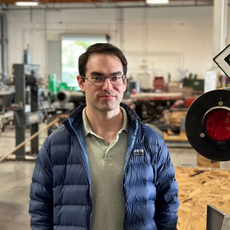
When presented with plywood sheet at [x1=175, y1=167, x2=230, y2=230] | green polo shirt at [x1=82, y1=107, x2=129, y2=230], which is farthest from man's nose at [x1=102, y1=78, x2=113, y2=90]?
plywood sheet at [x1=175, y1=167, x2=230, y2=230]

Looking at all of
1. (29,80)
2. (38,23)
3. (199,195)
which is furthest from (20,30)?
(199,195)

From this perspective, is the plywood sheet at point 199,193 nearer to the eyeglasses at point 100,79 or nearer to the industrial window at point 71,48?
the eyeglasses at point 100,79

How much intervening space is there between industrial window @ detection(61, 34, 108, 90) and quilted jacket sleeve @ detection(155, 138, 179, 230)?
14.8 m

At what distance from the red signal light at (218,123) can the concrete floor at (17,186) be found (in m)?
2.75

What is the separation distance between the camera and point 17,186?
16.5 feet

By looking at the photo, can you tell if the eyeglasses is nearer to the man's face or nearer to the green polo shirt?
the man's face

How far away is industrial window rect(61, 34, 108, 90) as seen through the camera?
16016 millimetres

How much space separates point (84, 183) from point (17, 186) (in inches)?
155

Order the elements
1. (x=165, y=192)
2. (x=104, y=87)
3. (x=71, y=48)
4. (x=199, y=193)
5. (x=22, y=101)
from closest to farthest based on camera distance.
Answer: (x=104, y=87) < (x=165, y=192) < (x=199, y=193) < (x=22, y=101) < (x=71, y=48)

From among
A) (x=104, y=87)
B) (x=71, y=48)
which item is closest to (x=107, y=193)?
(x=104, y=87)

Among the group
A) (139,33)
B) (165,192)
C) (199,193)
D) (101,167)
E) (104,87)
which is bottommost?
(199,193)

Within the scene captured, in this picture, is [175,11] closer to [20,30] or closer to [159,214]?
[20,30]

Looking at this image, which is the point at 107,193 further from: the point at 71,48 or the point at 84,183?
the point at 71,48

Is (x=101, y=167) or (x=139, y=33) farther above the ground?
(x=139, y=33)
